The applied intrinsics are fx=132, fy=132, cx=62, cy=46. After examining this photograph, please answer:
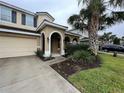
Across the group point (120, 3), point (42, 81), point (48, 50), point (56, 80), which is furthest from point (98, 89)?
point (48, 50)

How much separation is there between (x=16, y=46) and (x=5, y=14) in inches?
180

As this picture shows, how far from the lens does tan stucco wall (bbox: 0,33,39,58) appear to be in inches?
605

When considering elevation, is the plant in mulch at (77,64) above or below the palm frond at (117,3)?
below

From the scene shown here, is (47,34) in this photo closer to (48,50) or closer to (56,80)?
(48,50)

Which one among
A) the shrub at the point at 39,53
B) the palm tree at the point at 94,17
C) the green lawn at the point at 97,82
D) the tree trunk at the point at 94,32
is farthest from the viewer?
the shrub at the point at 39,53

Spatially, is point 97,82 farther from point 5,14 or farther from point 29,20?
point 29,20

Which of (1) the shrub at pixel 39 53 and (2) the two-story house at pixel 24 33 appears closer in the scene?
(2) the two-story house at pixel 24 33

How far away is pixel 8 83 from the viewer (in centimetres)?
721

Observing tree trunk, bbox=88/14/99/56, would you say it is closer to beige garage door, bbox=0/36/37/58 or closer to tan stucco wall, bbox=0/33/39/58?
tan stucco wall, bbox=0/33/39/58

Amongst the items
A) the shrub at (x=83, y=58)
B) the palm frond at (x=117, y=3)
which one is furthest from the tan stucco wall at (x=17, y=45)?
the palm frond at (x=117, y=3)

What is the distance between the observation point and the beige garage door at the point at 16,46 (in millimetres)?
15391

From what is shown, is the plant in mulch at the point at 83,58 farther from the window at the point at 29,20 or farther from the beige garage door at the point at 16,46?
the window at the point at 29,20

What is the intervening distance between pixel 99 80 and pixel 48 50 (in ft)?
31.6

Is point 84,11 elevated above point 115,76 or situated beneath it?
elevated above
